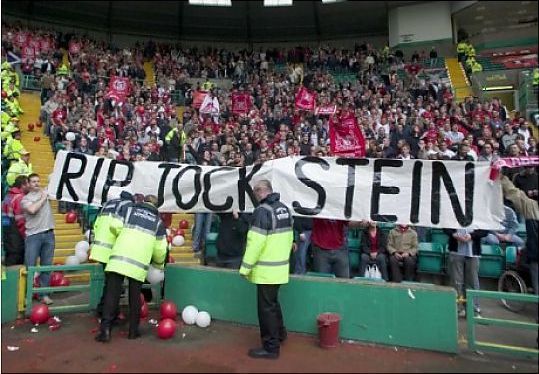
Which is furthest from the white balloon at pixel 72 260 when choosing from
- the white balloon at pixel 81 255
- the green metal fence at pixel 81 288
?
the green metal fence at pixel 81 288

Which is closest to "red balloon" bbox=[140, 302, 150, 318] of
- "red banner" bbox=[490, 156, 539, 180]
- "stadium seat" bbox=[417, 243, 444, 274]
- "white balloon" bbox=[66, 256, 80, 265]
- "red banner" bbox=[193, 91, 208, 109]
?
"white balloon" bbox=[66, 256, 80, 265]

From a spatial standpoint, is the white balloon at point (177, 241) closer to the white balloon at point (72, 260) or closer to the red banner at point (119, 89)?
the white balloon at point (72, 260)

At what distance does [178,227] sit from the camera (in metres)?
11.0

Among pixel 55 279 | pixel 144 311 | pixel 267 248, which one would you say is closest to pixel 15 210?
pixel 55 279

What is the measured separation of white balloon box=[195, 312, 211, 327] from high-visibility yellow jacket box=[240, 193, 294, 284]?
1.43 meters

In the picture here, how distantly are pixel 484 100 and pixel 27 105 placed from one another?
51.5 feet

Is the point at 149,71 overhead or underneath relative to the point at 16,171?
overhead

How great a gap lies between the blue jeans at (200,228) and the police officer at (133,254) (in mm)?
3207

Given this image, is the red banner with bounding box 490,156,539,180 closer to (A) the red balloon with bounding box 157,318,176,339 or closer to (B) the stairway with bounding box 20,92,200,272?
(A) the red balloon with bounding box 157,318,176,339

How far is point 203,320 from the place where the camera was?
6.47 metres

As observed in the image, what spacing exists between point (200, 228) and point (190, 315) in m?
2.94

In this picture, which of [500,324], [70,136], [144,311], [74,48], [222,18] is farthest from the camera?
[222,18]

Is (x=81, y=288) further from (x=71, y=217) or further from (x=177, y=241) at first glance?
(x=71, y=217)

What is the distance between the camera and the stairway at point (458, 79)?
1708 centimetres
